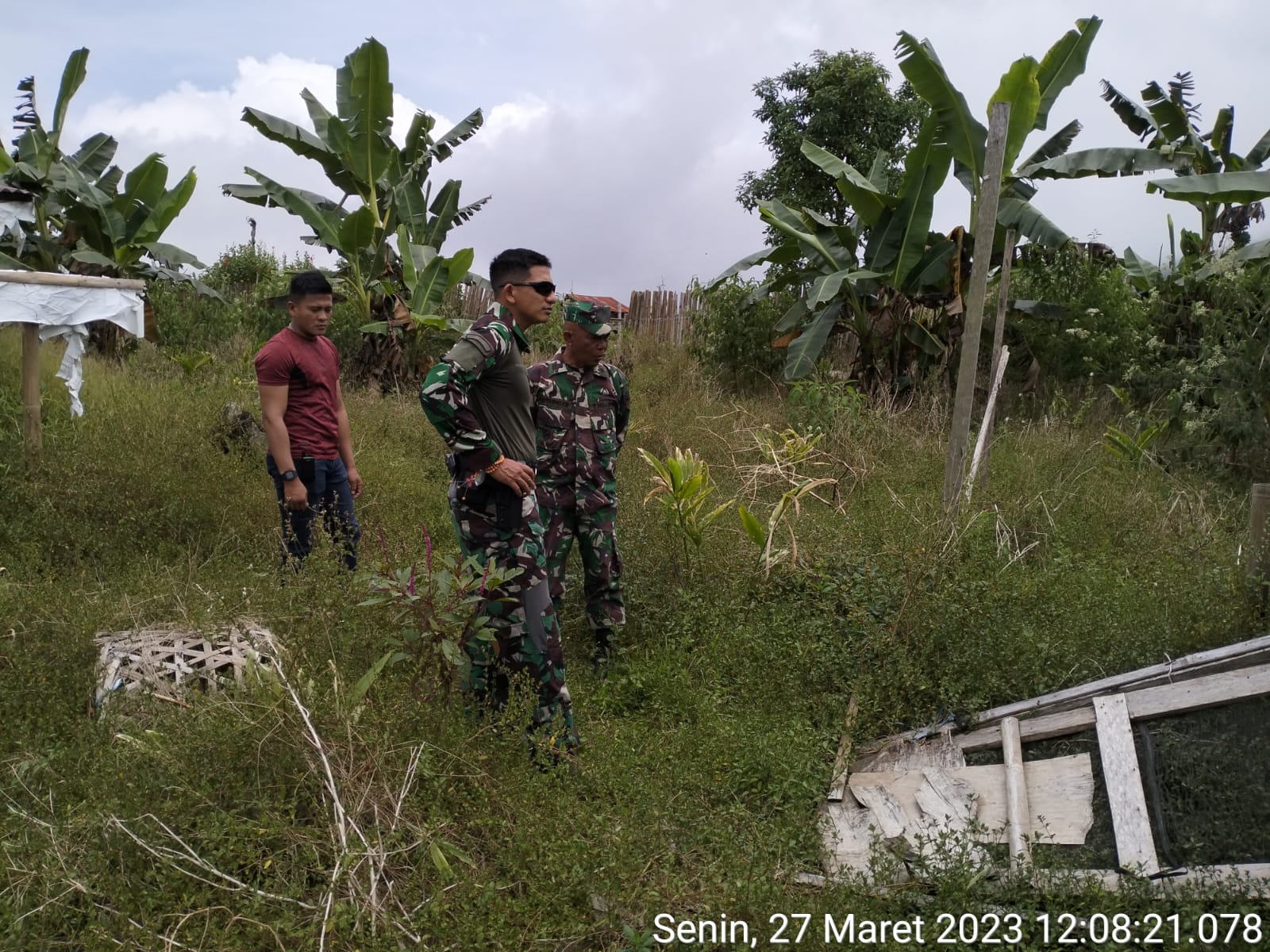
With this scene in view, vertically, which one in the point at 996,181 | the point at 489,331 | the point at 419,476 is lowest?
the point at 419,476

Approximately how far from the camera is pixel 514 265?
3.67 m

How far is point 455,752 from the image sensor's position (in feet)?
10.1

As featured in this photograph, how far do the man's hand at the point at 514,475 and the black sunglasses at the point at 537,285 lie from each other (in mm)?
683

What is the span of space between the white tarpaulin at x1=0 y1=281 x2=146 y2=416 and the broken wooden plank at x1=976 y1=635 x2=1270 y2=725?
546 centimetres

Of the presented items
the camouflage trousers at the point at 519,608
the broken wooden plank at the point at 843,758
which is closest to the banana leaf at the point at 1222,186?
the broken wooden plank at the point at 843,758

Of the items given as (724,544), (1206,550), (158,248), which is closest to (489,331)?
(724,544)

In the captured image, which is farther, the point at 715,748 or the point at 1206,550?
the point at 1206,550

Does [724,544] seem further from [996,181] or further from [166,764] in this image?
[166,764]

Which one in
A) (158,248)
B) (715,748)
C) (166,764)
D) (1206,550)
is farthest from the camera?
(158,248)

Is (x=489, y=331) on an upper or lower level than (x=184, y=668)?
upper

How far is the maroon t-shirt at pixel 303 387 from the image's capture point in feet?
15.8

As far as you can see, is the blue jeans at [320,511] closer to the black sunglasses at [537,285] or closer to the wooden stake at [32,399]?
A: the black sunglasses at [537,285]

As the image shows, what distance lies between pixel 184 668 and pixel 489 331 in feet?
6.00

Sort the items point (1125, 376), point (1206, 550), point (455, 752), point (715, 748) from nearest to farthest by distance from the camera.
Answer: point (455, 752) → point (715, 748) → point (1206, 550) → point (1125, 376)
